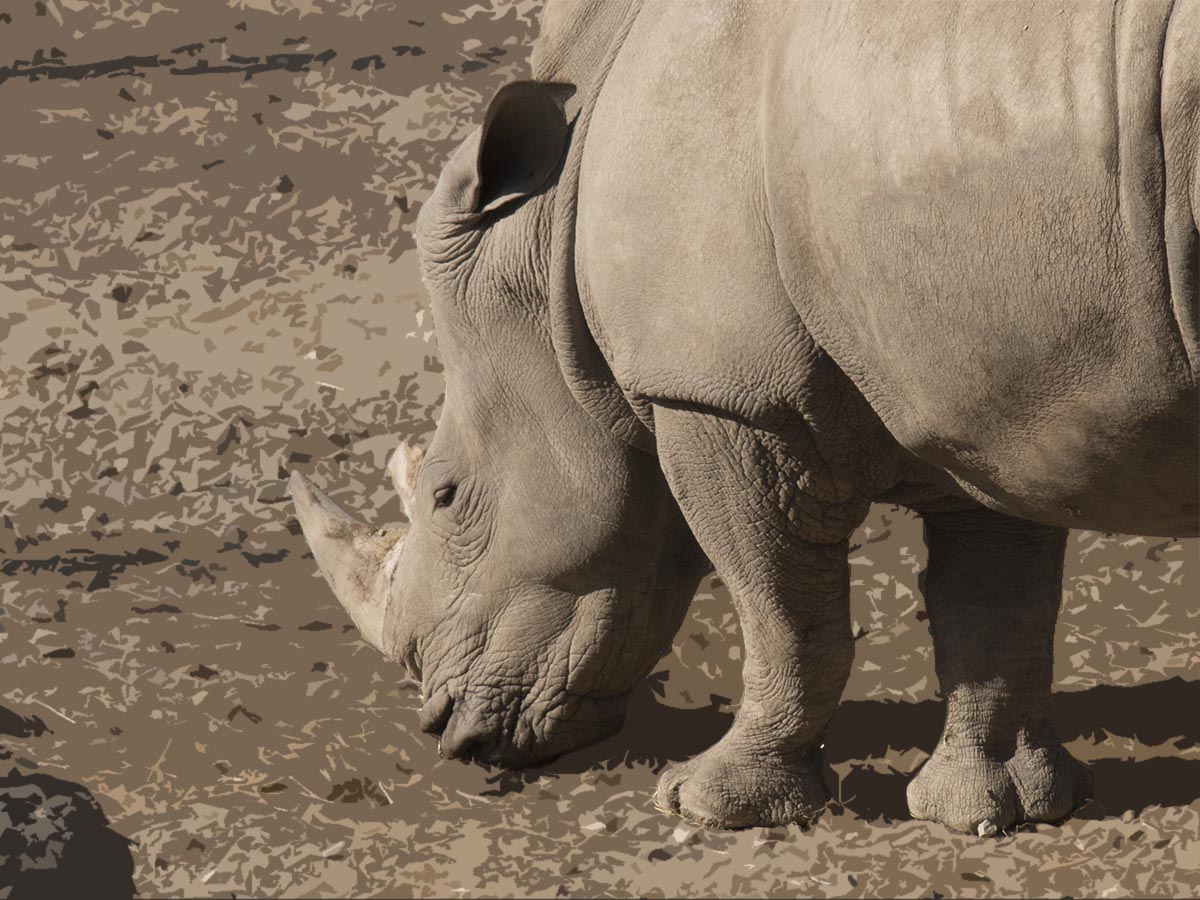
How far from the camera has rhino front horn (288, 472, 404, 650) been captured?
4762mm

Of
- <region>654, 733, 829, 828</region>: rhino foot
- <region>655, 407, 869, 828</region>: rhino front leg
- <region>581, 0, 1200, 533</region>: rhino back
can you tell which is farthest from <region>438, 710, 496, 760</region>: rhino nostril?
<region>581, 0, 1200, 533</region>: rhino back

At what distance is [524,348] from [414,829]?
131cm

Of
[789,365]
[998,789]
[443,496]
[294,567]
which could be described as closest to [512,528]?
[443,496]

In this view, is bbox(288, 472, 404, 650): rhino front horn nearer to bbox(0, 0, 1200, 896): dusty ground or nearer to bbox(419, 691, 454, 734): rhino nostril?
bbox(419, 691, 454, 734): rhino nostril

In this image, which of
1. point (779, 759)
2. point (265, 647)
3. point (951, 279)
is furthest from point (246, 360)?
point (951, 279)

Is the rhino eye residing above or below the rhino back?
below

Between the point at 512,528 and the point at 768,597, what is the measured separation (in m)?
0.73

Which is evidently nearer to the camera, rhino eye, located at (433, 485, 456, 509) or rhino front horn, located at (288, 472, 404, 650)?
rhino eye, located at (433, 485, 456, 509)

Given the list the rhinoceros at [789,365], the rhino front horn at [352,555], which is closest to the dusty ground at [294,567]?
the rhinoceros at [789,365]

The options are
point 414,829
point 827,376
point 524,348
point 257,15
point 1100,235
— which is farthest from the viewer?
point 257,15

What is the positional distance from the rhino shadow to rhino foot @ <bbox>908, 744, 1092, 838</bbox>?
198cm

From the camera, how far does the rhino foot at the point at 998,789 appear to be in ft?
13.5

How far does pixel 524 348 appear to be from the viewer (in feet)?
13.4

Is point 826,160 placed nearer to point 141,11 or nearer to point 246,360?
point 246,360
